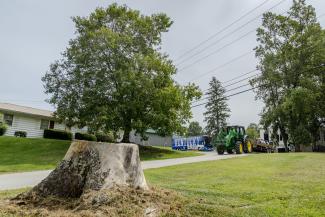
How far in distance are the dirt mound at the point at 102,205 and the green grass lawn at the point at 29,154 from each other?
410 inches

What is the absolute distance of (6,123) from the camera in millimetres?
29141

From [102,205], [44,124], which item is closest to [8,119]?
[44,124]

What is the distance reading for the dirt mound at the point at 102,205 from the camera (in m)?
4.39

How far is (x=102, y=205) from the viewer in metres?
4.55

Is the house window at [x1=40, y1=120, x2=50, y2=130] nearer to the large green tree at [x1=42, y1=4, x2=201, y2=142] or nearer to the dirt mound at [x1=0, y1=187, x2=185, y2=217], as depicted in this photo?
the large green tree at [x1=42, y1=4, x2=201, y2=142]

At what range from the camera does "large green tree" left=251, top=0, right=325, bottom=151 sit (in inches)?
1305

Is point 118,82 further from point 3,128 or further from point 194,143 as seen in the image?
point 194,143

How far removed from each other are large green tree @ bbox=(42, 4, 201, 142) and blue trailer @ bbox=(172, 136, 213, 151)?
1628 cm

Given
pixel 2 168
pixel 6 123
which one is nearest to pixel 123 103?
pixel 2 168

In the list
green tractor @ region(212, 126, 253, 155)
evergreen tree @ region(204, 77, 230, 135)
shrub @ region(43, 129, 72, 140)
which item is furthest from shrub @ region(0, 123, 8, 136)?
evergreen tree @ region(204, 77, 230, 135)

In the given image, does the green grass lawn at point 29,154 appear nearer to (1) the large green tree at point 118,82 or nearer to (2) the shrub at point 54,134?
(1) the large green tree at point 118,82

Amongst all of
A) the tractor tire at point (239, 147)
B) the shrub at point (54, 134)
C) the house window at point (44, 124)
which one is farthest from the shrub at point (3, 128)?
the tractor tire at point (239, 147)

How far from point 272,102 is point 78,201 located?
36.2 meters

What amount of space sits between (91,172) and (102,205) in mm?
791
